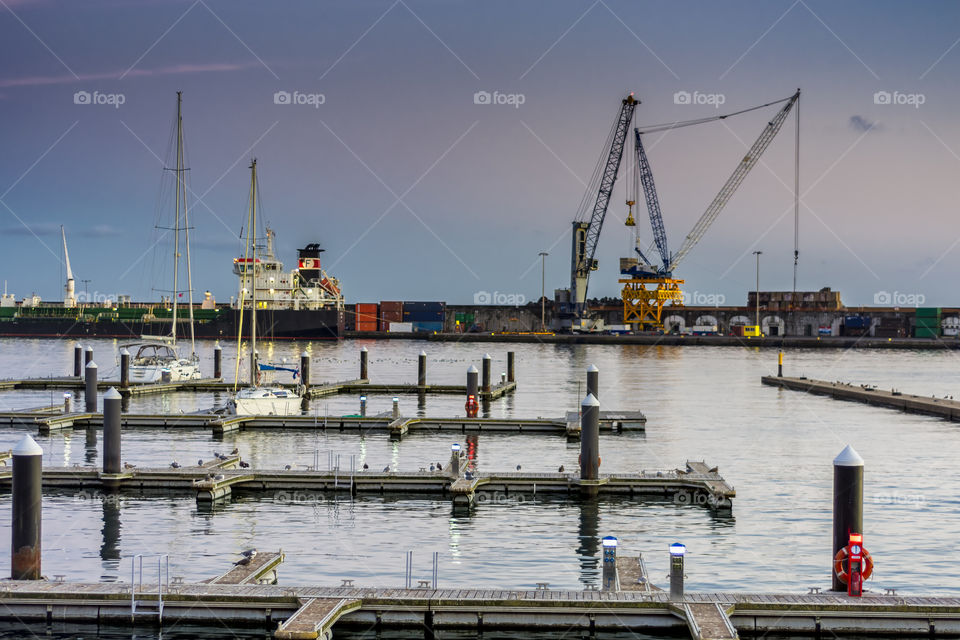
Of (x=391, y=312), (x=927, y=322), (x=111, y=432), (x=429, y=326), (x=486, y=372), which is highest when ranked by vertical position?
(x=391, y=312)

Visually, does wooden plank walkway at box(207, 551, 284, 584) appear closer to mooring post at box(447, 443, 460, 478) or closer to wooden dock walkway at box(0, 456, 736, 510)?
wooden dock walkway at box(0, 456, 736, 510)

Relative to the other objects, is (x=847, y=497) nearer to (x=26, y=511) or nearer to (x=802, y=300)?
(x=26, y=511)

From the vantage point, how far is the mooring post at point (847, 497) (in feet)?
51.0

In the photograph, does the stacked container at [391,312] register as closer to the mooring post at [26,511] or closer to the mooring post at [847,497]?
the mooring post at [26,511]

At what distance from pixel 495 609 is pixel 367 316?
527ft

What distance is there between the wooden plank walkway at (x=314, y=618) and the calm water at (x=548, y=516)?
10.2ft

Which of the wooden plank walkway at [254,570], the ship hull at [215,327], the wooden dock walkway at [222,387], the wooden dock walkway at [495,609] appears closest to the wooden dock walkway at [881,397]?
the wooden dock walkway at [222,387]

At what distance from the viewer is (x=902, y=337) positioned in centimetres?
17450

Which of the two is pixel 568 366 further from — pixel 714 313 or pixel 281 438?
pixel 714 313

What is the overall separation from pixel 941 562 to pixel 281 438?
23.6 metres

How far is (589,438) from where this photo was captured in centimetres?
2438

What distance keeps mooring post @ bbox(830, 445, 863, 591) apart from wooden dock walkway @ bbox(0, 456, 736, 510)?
9159 mm

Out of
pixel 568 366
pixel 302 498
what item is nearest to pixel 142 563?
pixel 302 498

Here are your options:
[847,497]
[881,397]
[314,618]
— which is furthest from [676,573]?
[881,397]
